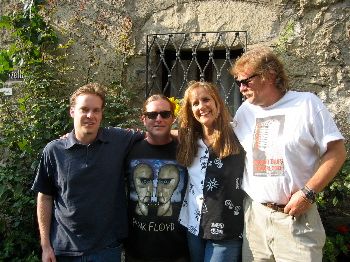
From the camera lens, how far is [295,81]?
391cm

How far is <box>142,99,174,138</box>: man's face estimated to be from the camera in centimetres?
252

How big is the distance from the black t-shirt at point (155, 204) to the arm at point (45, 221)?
44 centimetres

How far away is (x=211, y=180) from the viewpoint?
237cm

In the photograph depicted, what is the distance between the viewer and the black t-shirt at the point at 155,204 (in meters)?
2.43

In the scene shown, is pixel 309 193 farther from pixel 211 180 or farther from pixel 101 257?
pixel 101 257

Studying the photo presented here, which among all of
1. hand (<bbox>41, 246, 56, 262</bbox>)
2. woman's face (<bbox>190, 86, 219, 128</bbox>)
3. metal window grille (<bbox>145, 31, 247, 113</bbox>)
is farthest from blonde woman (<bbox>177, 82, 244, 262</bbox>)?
metal window grille (<bbox>145, 31, 247, 113</bbox>)

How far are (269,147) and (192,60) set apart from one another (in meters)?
2.06

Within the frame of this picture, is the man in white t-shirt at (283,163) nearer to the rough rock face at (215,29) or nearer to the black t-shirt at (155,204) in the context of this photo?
the black t-shirt at (155,204)

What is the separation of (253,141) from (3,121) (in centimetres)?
250

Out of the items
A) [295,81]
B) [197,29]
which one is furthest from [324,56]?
[197,29]

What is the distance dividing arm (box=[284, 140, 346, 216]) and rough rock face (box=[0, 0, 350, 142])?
5.66ft

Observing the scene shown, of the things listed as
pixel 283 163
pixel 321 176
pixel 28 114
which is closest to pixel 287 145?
pixel 283 163

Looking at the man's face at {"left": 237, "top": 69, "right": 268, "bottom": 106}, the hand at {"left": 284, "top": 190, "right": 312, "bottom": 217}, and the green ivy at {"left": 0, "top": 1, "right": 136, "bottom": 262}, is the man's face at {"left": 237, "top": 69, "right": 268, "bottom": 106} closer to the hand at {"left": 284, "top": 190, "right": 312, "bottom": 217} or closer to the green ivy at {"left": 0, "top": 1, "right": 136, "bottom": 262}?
the hand at {"left": 284, "top": 190, "right": 312, "bottom": 217}

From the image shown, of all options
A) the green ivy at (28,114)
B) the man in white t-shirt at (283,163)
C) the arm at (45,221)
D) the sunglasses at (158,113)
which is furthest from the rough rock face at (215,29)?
the arm at (45,221)
